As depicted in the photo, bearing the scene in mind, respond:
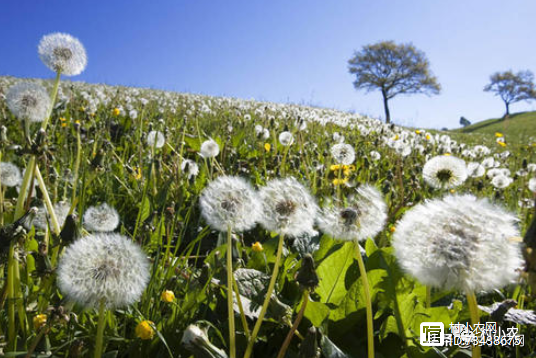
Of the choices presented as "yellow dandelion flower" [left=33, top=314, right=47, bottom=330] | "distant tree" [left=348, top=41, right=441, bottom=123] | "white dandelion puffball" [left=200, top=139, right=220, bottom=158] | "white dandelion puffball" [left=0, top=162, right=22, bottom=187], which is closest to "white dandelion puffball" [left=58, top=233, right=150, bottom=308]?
"yellow dandelion flower" [left=33, top=314, right=47, bottom=330]

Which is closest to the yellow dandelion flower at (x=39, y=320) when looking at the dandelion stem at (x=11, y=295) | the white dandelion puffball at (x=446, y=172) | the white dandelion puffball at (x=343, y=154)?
the dandelion stem at (x=11, y=295)

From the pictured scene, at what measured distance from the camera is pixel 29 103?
57.1 inches

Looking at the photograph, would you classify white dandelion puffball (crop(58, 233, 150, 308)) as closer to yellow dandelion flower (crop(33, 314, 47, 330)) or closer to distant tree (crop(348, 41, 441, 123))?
yellow dandelion flower (crop(33, 314, 47, 330))

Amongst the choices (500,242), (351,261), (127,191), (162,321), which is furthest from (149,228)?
(500,242)

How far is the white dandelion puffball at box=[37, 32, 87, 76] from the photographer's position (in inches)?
59.5

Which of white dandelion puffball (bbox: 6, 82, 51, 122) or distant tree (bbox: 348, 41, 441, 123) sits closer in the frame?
white dandelion puffball (bbox: 6, 82, 51, 122)

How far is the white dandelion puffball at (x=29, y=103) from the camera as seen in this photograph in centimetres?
144

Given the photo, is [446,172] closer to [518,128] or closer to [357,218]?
[357,218]

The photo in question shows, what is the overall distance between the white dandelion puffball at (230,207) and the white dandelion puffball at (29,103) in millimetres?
776

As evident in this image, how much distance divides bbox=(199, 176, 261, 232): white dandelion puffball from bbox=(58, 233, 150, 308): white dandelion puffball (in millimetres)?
224

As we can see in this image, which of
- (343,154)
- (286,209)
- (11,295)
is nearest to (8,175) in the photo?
→ (11,295)

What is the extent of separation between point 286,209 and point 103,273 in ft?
1.65

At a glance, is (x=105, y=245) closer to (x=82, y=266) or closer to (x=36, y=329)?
(x=82, y=266)

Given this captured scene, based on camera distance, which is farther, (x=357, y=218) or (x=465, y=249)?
(x=357, y=218)
